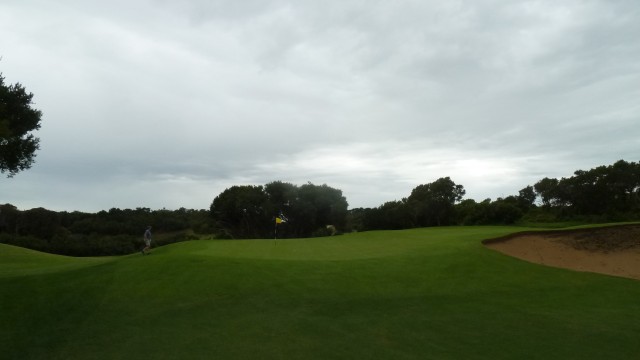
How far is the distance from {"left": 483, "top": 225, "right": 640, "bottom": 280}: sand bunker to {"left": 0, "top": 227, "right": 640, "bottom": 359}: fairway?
8.86 feet

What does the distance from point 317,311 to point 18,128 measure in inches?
1011

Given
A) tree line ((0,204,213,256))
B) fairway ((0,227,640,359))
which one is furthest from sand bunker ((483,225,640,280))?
tree line ((0,204,213,256))

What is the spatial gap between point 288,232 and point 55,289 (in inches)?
2569

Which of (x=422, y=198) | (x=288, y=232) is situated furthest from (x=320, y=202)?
(x=422, y=198)

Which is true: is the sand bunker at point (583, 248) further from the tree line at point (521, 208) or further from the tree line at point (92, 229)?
the tree line at point (92, 229)

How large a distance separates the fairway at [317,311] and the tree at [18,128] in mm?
16018

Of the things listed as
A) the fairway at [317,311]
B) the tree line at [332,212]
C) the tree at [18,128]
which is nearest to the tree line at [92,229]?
the tree line at [332,212]

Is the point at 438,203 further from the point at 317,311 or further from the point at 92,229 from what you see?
the point at 317,311

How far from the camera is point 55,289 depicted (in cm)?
1460

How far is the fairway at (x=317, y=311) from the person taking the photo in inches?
400

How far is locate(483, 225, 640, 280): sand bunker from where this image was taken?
848 inches

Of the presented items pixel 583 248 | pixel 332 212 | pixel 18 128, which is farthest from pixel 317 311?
pixel 332 212

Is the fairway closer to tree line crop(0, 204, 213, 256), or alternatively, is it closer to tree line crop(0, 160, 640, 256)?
tree line crop(0, 204, 213, 256)

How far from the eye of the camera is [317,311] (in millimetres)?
13047
